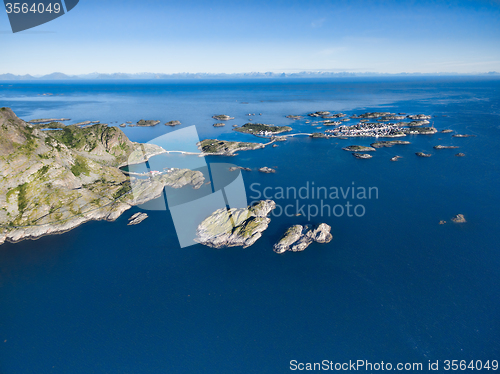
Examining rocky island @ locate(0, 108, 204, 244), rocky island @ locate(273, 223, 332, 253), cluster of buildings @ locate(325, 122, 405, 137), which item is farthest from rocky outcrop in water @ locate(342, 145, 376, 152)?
rocky island @ locate(0, 108, 204, 244)

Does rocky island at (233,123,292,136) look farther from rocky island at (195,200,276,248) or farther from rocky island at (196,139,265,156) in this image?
rocky island at (195,200,276,248)

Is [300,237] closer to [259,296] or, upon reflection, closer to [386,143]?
[259,296]

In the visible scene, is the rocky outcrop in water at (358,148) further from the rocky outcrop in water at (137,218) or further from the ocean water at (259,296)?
the rocky outcrop in water at (137,218)

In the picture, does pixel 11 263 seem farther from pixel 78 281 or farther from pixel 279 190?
pixel 279 190

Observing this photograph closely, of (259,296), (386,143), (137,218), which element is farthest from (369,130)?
(137,218)

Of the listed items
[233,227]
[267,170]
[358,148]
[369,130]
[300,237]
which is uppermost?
[369,130]

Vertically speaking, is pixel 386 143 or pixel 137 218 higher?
pixel 386 143

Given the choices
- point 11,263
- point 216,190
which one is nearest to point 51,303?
point 11,263
